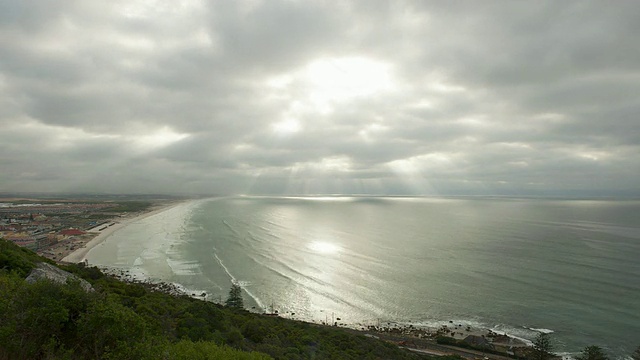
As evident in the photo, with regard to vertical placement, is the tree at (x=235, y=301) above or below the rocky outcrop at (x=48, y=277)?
below

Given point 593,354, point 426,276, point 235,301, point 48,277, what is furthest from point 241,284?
point 593,354

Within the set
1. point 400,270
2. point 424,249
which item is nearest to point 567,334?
point 400,270

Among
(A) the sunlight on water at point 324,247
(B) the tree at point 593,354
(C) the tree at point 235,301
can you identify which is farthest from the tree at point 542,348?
(A) the sunlight on water at point 324,247

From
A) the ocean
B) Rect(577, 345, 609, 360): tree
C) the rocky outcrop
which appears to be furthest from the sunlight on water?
the rocky outcrop

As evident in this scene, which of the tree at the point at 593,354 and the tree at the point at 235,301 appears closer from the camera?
the tree at the point at 593,354

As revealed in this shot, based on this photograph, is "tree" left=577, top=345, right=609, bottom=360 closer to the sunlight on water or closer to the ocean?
the ocean

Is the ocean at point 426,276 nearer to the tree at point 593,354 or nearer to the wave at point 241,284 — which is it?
the wave at point 241,284

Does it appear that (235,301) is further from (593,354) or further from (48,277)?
(593,354)

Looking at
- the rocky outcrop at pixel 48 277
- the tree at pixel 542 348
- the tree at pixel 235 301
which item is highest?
the rocky outcrop at pixel 48 277
